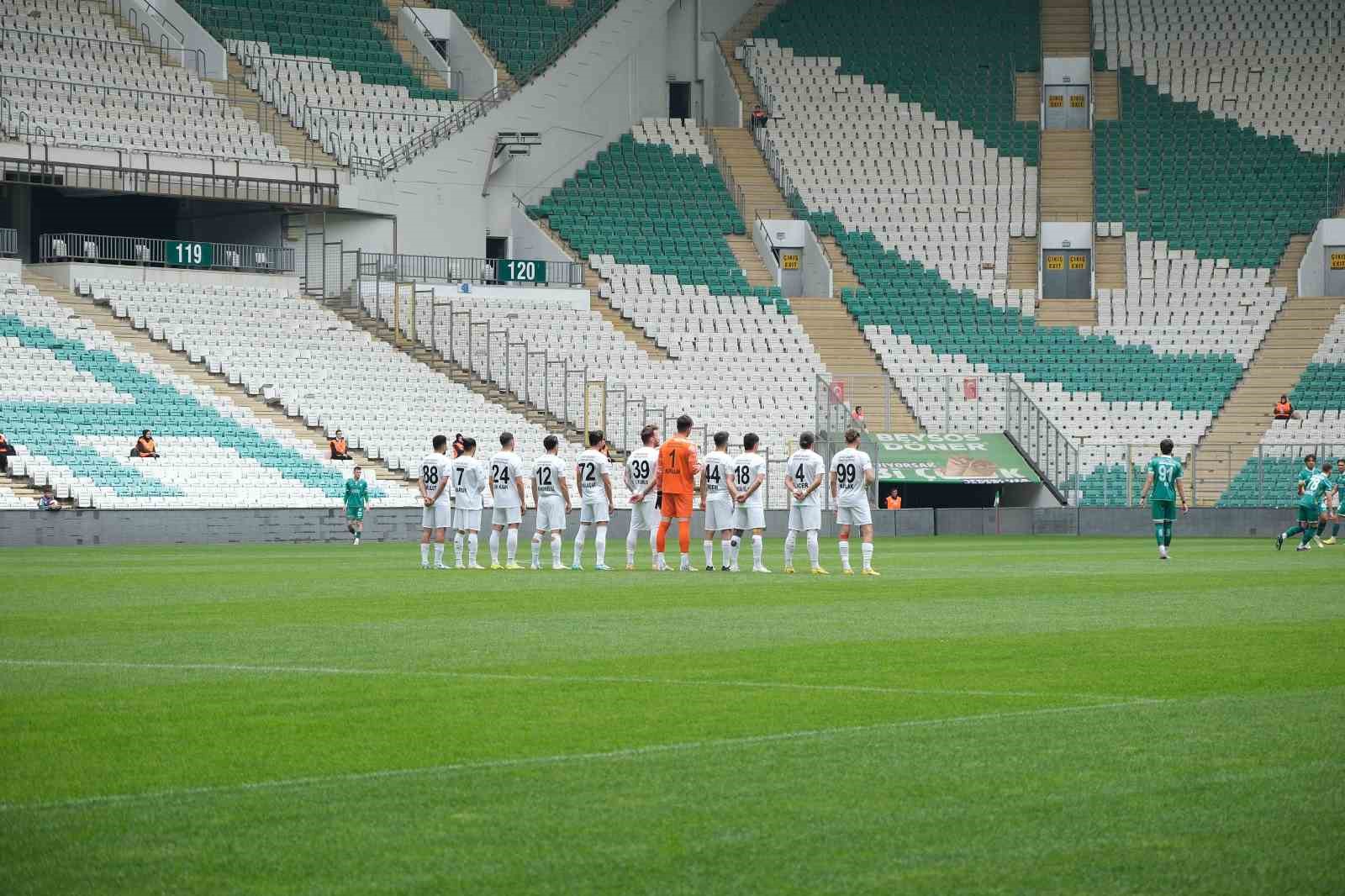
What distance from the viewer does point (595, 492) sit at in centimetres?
2644

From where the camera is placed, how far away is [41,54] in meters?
48.6

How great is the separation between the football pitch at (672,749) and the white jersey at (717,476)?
760cm

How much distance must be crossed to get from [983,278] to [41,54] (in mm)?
27213

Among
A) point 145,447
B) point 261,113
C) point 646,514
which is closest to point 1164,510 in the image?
point 646,514

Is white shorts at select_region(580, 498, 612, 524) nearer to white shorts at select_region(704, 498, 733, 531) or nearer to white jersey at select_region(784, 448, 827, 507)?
white shorts at select_region(704, 498, 733, 531)

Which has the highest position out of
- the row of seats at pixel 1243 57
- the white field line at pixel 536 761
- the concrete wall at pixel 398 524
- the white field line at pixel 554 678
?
the row of seats at pixel 1243 57

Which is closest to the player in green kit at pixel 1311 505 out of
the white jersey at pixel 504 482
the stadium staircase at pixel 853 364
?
the white jersey at pixel 504 482

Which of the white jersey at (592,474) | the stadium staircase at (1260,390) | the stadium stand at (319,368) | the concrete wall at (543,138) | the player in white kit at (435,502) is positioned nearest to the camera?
the white jersey at (592,474)

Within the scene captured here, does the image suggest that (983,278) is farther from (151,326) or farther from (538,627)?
(538,627)

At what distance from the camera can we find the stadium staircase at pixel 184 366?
43.5 meters

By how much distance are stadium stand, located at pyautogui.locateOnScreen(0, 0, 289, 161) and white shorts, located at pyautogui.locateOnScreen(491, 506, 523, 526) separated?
2404 centimetres

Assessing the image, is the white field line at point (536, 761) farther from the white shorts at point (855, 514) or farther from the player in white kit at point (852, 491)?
the white shorts at point (855, 514)

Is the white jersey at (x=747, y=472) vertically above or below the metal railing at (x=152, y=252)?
below

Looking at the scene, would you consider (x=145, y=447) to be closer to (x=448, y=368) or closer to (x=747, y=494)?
(x=448, y=368)
